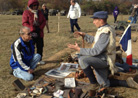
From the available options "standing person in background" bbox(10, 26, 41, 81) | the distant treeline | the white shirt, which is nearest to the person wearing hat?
"standing person in background" bbox(10, 26, 41, 81)

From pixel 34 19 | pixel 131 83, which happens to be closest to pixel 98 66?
pixel 131 83

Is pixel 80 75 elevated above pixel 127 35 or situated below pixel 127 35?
below

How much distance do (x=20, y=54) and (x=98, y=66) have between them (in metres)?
1.72

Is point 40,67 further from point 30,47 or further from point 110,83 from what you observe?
point 110,83

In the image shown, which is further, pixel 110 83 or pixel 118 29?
pixel 118 29

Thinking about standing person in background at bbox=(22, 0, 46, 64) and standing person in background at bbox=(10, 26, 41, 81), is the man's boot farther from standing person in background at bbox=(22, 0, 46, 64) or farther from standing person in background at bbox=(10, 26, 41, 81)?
standing person in background at bbox=(22, 0, 46, 64)

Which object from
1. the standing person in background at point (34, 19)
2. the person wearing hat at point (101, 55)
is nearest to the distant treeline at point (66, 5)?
the standing person in background at point (34, 19)

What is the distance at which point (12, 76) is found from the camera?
384cm

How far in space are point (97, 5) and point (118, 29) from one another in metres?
28.0

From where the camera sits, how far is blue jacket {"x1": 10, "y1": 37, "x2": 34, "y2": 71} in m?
3.51

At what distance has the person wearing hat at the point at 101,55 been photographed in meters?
2.88

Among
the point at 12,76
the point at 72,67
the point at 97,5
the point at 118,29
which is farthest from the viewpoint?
the point at 97,5

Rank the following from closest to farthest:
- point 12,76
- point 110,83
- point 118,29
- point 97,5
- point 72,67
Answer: point 110,83
point 12,76
point 72,67
point 118,29
point 97,5

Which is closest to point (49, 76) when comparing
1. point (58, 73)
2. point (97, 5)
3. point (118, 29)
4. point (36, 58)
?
point (58, 73)
